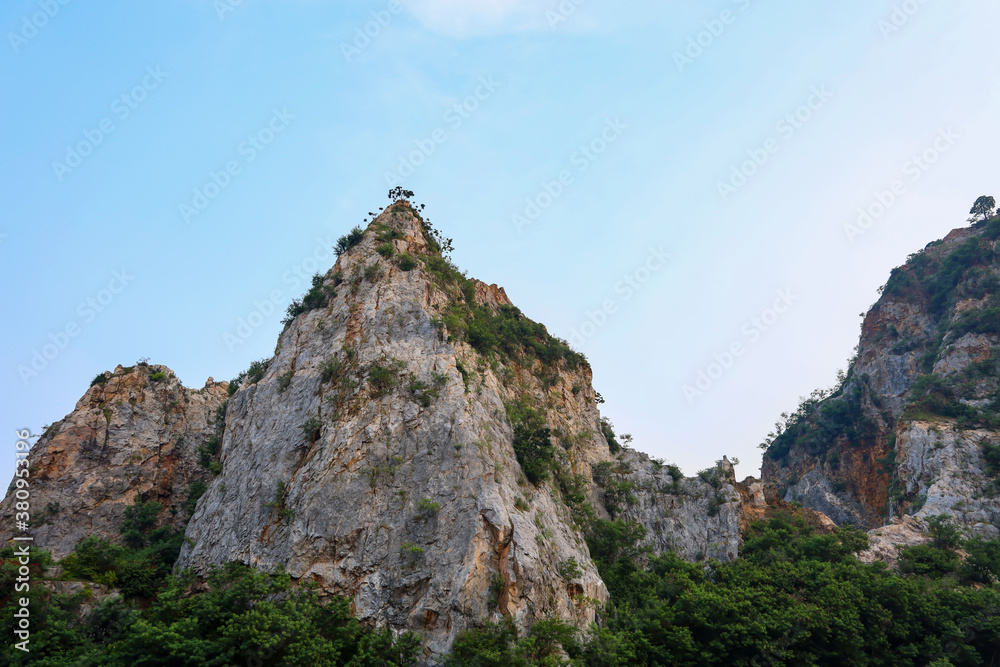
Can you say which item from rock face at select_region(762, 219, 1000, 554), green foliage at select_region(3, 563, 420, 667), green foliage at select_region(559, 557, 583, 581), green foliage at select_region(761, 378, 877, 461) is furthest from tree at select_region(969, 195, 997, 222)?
green foliage at select_region(3, 563, 420, 667)

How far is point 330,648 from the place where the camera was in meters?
18.6

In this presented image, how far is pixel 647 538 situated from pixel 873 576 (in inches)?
416

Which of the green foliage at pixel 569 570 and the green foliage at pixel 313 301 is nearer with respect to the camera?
the green foliage at pixel 569 570

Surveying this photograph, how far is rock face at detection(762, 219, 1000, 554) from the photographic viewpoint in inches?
1415

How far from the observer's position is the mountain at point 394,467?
22.2 meters

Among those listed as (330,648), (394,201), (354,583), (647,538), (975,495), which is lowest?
(330,648)

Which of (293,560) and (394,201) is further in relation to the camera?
(394,201)

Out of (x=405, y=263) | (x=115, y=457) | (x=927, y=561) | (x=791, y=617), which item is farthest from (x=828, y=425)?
(x=115, y=457)

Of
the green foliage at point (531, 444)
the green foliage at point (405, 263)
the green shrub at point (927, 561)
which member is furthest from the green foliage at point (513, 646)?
the green foliage at point (405, 263)

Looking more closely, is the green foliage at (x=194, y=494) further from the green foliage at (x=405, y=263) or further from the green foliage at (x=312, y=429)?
the green foliage at (x=405, y=263)

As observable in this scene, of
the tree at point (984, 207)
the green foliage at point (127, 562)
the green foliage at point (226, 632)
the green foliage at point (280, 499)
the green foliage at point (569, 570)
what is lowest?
the green foliage at point (226, 632)

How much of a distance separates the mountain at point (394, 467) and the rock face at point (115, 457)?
9 cm

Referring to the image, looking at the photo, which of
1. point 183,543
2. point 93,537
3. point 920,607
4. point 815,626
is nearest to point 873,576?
point 920,607

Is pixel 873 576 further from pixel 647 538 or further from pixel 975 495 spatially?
pixel 975 495
